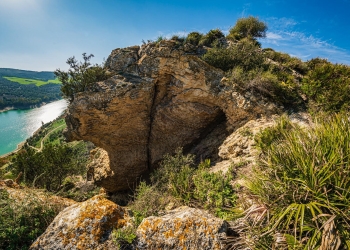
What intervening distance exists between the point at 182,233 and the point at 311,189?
2.19 metres

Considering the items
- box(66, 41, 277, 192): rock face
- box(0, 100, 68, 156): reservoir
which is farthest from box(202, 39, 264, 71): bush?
box(0, 100, 68, 156): reservoir

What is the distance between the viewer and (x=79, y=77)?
9523 millimetres

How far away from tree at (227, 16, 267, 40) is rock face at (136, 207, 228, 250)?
1591 centimetres

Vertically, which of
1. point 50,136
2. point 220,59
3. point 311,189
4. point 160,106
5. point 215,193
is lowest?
point 50,136

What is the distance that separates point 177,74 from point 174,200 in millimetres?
6809

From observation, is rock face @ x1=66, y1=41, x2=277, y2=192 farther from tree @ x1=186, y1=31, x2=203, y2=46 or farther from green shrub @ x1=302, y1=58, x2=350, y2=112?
tree @ x1=186, y1=31, x2=203, y2=46

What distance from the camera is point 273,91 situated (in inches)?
325

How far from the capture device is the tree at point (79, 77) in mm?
9398

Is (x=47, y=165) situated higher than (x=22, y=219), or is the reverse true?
(x=22, y=219)

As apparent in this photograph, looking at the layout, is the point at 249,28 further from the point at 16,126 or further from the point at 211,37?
the point at 16,126

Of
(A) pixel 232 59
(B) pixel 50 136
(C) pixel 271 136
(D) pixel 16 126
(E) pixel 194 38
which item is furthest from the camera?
(D) pixel 16 126

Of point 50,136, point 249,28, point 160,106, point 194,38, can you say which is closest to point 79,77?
point 160,106

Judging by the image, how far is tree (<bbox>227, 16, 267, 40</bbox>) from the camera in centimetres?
1537

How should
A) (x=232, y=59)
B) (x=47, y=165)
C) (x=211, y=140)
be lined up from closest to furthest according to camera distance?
(x=232, y=59) < (x=211, y=140) < (x=47, y=165)
